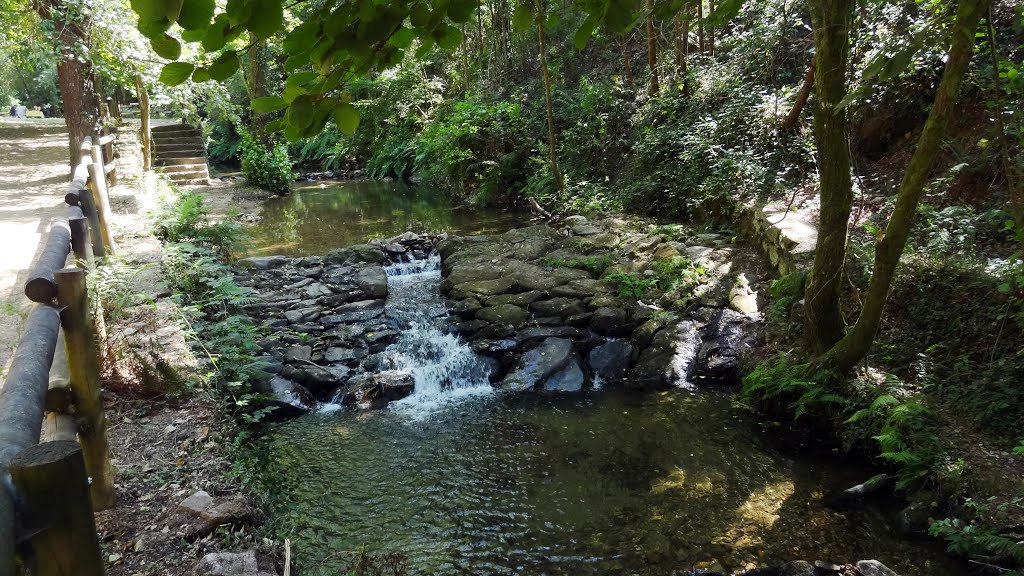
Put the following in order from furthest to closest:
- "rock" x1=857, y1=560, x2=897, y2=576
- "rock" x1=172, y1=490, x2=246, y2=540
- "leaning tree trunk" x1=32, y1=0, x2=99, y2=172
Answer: "leaning tree trunk" x1=32, y1=0, x2=99, y2=172
"rock" x1=857, y1=560, x2=897, y2=576
"rock" x1=172, y1=490, x2=246, y2=540

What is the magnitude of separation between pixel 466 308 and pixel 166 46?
287 inches

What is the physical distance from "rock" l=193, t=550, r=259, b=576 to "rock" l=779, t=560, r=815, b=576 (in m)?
3.26

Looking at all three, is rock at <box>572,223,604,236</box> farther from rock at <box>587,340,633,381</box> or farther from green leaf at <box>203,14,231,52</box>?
green leaf at <box>203,14,231,52</box>

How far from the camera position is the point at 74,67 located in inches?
404

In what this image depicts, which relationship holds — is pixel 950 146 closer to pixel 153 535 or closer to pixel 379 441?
pixel 379 441

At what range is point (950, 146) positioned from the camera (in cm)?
668

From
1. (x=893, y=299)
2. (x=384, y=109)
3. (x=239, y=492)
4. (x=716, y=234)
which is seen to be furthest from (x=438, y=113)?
(x=239, y=492)

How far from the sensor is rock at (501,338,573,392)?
7250 millimetres

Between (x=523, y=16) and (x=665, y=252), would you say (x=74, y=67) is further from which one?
(x=523, y=16)

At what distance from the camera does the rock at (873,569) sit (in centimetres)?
390

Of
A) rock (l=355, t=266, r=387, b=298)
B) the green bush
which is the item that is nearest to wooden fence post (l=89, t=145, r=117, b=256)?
rock (l=355, t=266, r=387, b=298)

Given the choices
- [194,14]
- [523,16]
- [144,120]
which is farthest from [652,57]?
[194,14]

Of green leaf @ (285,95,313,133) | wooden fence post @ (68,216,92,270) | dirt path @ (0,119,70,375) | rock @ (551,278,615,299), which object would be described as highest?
green leaf @ (285,95,313,133)

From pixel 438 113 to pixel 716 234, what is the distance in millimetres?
13144
